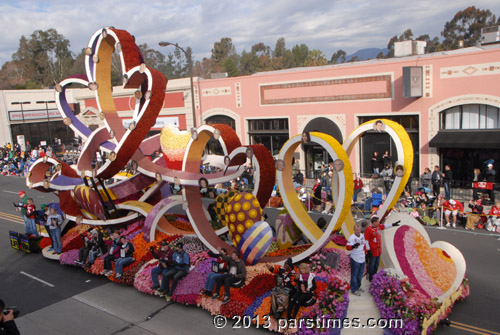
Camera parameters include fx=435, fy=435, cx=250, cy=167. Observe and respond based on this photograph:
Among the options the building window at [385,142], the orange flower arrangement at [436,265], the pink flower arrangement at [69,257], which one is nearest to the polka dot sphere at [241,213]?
the orange flower arrangement at [436,265]

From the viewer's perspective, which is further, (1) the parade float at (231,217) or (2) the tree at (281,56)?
(2) the tree at (281,56)

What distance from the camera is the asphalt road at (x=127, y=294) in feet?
29.8

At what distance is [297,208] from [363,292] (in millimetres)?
2682

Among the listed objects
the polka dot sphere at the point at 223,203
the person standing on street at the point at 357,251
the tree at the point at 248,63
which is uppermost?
the tree at the point at 248,63

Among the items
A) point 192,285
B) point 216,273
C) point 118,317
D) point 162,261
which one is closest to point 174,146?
point 162,261

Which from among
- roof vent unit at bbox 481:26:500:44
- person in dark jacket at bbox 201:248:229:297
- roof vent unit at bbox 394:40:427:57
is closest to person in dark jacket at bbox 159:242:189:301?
person in dark jacket at bbox 201:248:229:297

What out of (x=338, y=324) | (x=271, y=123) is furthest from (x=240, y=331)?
(x=271, y=123)

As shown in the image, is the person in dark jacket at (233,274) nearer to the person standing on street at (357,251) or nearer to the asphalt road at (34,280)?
the person standing on street at (357,251)

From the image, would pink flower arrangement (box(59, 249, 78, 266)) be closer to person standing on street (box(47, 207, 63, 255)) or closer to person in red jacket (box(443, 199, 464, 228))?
person standing on street (box(47, 207, 63, 255))

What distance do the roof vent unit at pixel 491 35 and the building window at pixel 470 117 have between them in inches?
279

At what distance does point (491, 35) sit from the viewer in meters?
24.2

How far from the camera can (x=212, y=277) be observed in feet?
32.1

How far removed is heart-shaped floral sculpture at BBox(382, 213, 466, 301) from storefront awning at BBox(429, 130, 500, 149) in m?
10.6

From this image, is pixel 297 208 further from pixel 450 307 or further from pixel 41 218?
pixel 41 218
